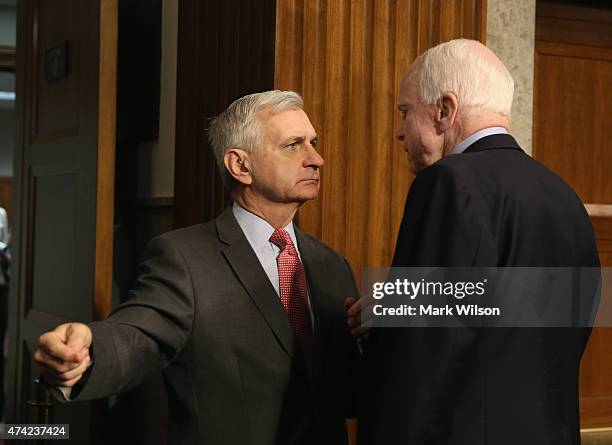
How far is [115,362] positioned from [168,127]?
66.4 inches

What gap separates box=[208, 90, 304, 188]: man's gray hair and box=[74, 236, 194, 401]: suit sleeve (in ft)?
0.90

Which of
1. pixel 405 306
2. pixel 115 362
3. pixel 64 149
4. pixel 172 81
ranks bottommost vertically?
pixel 115 362

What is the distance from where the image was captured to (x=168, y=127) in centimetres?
324

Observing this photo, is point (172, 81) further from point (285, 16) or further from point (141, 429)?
point (141, 429)

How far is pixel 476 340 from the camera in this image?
1644 millimetres

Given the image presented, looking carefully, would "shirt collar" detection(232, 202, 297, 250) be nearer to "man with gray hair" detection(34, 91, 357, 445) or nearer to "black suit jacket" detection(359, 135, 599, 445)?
"man with gray hair" detection(34, 91, 357, 445)

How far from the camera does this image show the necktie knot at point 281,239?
2037 mm

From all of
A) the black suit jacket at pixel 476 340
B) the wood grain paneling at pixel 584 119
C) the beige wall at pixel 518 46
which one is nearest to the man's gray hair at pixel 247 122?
the black suit jacket at pixel 476 340

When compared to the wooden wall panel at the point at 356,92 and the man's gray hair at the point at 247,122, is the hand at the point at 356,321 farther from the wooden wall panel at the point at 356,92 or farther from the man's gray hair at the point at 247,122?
the wooden wall panel at the point at 356,92

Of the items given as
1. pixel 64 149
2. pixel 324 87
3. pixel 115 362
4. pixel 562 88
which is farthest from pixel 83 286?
pixel 562 88

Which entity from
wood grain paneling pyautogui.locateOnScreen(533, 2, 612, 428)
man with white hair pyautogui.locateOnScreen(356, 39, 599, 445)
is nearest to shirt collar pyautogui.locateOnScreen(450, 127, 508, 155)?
man with white hair pyautogui.locateOnScreen(356, 39, 599, 445)

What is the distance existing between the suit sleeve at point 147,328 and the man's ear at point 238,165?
23 cm

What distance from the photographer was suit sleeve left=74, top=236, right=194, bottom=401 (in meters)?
1.66

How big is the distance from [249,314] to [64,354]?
1.65ft
